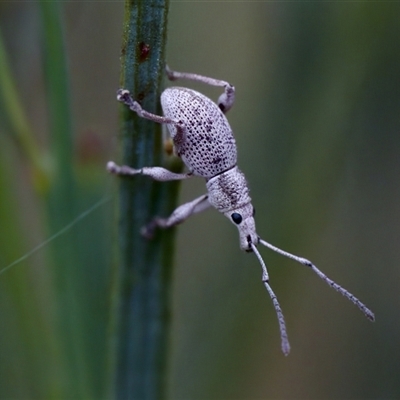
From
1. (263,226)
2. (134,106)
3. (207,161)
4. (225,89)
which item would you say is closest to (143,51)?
(134,106)

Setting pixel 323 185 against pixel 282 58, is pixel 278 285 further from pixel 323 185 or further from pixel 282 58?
pixel 282 58

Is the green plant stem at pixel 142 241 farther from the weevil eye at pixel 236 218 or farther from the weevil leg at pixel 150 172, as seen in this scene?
the weevil eye at pixel 236 218

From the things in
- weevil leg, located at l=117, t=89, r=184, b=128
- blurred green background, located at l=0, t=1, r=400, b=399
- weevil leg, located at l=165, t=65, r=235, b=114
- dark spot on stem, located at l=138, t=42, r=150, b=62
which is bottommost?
blurred green background, located at l=0, t=1, r=400, b=399

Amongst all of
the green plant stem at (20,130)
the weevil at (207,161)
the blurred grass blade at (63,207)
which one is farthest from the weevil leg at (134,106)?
the green plant stem at (20,130)

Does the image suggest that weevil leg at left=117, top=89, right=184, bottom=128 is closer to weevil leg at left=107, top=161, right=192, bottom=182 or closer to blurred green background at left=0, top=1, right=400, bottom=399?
weevil leg at left=107, top=161, right=192, bottom=182

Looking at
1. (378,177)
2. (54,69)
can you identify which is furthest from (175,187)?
(378,177)

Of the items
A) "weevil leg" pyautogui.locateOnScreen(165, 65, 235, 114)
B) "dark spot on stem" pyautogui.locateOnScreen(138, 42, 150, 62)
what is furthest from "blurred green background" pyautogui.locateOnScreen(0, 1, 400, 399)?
"dark spot on stem" pyautogui.locateOnScreen(138, 42, 150, 62)
